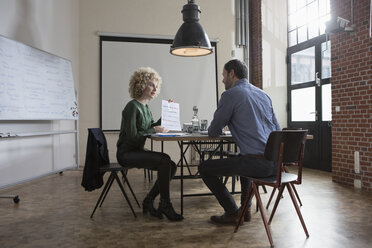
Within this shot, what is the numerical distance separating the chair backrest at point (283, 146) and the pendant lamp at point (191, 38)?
1747 mm

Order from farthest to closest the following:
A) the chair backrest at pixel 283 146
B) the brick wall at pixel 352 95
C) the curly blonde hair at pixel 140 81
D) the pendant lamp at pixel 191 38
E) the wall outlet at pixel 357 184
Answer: the wall outlet at pixel 357 184 → the brick wall at pixel 352 95 → the pendant lamp at pixel 191 38 → the curly blonde hair at pixel 140 81 → the chair backrest at pixel 283 146

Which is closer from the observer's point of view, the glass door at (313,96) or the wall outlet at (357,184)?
the wall outlet at (357,184)

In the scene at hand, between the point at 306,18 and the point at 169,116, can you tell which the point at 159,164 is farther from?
the point at 306,18

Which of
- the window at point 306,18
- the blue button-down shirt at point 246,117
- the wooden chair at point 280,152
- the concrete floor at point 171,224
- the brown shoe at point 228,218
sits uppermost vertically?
the window at point 306,18

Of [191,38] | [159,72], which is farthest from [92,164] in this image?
[159,72]

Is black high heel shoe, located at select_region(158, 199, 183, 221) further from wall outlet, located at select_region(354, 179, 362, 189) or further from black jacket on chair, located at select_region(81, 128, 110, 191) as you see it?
wall outlet, located at select_region(354, 179, 362, 189)

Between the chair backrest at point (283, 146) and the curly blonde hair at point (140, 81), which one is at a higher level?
the curly blonde hair at point (140, 81)

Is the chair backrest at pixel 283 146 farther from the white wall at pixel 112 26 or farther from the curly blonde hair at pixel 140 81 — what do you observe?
the white wall at pixel 112 26

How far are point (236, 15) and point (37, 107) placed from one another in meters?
4.37

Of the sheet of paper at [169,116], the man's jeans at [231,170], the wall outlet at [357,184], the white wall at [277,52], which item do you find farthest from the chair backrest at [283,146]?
the white wall at [277,52]

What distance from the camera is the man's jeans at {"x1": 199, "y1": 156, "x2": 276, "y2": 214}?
2406 millimetres

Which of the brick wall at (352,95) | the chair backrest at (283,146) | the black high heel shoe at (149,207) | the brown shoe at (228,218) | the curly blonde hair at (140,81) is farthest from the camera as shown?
the brick wall at (352,95)

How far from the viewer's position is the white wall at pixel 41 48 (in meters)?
4.09

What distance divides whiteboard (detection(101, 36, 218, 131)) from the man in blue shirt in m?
3.67
